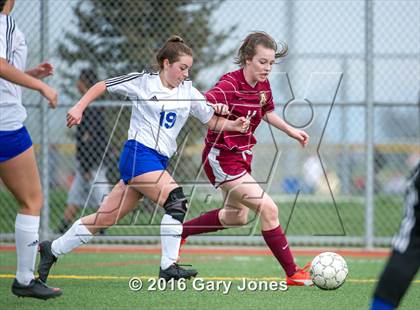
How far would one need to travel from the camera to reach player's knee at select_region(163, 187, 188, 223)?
19.2ft

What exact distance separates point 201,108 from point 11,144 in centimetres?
174

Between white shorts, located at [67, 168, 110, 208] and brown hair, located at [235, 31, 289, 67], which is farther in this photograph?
white shorts, located at [67, 168, 110, 208]

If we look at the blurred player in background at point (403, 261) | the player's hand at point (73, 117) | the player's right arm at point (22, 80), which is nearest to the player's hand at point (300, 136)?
the player's hand at point (73, 117)

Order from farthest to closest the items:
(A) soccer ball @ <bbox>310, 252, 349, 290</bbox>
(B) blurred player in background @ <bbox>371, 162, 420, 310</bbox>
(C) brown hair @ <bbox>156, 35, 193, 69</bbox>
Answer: (C) brown hair @ <bbox>156, 35, 193, 69</bbox>, (A) soccer ball @ <bbox>310, 252, 349, 290</bbox>, (B) blurred player in background @ <bbox>371, 162, 420, 310</bbox>

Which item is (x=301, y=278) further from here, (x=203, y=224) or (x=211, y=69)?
(x=211, y=69)

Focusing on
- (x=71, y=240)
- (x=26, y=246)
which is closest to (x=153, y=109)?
(x=71, y=240)

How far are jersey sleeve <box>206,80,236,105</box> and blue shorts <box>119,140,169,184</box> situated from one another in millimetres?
774

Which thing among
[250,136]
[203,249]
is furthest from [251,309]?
[203,249]

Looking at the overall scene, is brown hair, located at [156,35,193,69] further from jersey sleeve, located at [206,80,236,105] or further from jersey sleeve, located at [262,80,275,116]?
jersey sleeve, located at [262,80,275,116]

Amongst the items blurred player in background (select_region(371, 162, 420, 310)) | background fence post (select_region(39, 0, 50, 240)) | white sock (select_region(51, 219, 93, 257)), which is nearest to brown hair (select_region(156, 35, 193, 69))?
white sock (select_region(51, 219, 93, 257))

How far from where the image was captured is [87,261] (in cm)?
831

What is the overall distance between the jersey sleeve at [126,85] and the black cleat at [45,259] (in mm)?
1242

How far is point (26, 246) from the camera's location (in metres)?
5.18

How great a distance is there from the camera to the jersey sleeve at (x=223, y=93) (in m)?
6.48
